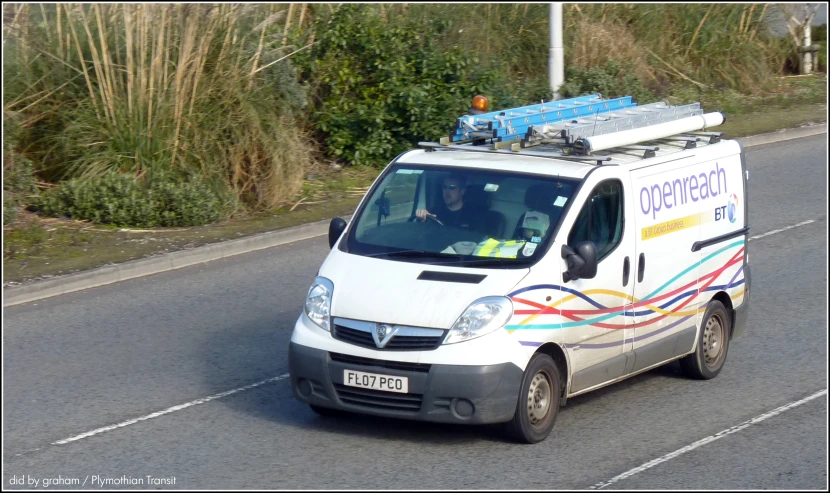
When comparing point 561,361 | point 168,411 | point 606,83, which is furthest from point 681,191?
point 606,83

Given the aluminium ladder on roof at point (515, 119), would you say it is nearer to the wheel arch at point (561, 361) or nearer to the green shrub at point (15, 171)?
the wheel arch at point (561, 361)

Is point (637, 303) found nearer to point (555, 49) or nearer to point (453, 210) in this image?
point (453, 210)

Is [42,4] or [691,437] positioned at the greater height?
[42,4]

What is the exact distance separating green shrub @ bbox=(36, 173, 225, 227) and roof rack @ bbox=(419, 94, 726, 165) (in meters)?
6.76

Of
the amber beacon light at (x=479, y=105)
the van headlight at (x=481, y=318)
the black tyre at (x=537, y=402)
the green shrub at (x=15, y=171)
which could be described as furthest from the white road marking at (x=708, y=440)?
the green shrub at (x=15, y=171)

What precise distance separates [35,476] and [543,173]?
151 inches

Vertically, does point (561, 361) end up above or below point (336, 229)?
below

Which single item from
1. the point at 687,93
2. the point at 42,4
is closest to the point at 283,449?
the point at 42,4

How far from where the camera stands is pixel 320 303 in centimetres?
726

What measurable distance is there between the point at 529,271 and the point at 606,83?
1499 centimetres

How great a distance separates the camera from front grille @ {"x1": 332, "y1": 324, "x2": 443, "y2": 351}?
6.80 meters

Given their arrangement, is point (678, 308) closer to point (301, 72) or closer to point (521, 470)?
point (521, 470)

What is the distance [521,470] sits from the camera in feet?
22.0

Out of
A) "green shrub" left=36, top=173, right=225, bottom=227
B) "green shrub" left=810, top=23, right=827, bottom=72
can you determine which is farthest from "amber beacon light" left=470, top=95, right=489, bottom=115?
"green shrub" left=810, top=23, right=827, bottom=72
